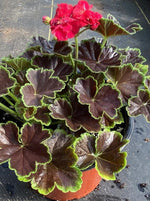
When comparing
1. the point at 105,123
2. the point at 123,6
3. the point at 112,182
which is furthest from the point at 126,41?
the point at 105,123

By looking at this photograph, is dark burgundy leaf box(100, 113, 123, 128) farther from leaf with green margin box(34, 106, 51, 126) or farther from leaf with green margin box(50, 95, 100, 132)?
leaf with green margin box(34, 106, 51, 126)

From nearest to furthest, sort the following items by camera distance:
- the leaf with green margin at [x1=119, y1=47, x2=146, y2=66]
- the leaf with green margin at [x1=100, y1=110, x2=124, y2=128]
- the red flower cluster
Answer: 1. the red flower cluster
2. the leaf with green margin at [x1=100, y1=110, x2=124, y2=128]
3. the leaf with green margin at [x1=119, y1=47, x2=146, y2=66]

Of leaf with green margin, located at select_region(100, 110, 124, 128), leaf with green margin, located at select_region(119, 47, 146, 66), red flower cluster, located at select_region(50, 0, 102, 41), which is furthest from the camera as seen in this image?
leaf with green margin, located at select_region(119, 47, 146, 66)

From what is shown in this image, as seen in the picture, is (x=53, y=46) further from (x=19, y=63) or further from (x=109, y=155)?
(x=109, y=155)

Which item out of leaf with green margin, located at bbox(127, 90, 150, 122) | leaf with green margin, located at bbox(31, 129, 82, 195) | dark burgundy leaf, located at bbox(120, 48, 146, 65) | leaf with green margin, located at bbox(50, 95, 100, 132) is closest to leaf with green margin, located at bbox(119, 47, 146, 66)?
dark burgundy leaf, located at bbox(120, 48, 146, 65)

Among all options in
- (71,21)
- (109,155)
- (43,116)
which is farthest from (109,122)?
(71,21)

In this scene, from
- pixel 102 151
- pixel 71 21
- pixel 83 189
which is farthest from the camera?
pixel 83 189
